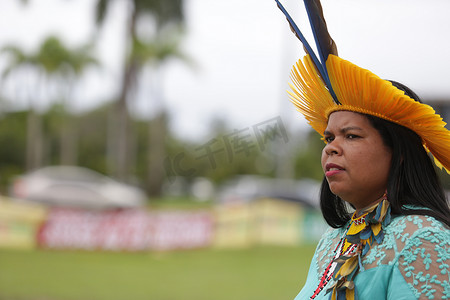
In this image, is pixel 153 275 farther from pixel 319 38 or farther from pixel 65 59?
pixel 65 59

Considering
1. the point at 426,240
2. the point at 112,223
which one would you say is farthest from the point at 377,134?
the point at 112,223

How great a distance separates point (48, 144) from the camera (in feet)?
185

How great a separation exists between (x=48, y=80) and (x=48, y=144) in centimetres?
1854

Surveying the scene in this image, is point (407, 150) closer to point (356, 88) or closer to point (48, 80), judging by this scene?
point (356, 88)

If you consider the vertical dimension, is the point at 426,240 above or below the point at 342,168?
below

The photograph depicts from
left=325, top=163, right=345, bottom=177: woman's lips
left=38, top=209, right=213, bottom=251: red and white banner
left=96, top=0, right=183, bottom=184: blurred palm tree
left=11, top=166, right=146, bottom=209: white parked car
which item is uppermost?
left=96, top=0, right=183, bottom=184: blurred palm tree

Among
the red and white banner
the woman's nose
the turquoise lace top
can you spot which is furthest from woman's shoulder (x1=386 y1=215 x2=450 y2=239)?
the red and white banner

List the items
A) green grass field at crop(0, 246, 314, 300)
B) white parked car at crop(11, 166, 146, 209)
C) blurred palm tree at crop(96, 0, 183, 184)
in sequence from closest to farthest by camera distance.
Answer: green grass field at crop(0, 246, 314, 300) → white parked car at crop(11, 166, 146, 209) → blurred palm tree at crop(96, 0, 183, 184)

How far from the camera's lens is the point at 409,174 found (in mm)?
1833

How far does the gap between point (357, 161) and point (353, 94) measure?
0.21 meters

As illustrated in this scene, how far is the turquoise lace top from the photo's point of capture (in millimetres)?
1599

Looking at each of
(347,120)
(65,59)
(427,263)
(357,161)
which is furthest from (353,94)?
(65,59)

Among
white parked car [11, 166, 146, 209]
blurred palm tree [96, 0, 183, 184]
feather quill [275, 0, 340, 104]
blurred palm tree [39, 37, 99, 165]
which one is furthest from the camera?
blurred palm tree [39, 37, 99, 165]

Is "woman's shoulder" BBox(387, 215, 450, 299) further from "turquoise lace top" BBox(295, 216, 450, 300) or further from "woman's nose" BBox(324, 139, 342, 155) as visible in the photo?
"woman's nose" BBox(324, 139, 342, 155)
